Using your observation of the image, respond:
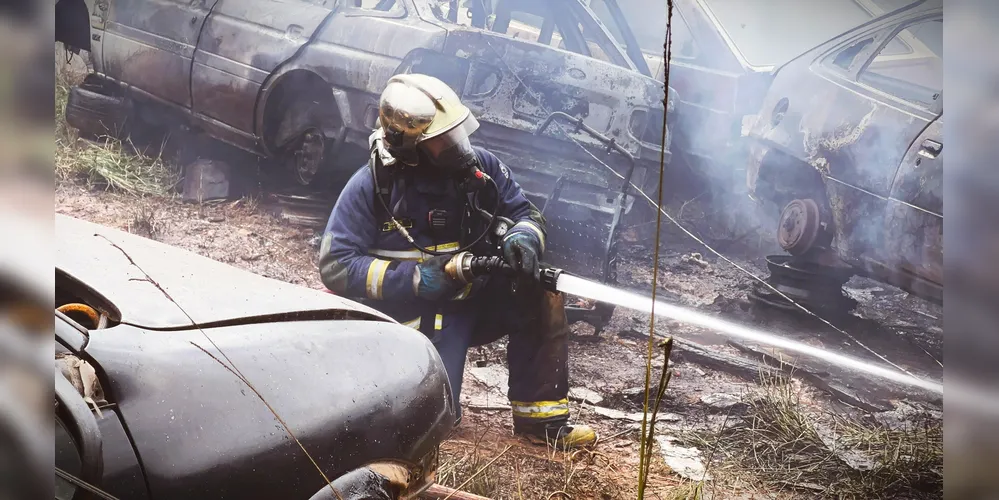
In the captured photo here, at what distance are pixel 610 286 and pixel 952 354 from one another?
101cm

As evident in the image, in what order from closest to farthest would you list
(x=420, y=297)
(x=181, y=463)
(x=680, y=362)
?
(x=181, y=463) → (x=420, y=297) → (x=680, y=362)

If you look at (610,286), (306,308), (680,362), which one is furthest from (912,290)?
(306,308)

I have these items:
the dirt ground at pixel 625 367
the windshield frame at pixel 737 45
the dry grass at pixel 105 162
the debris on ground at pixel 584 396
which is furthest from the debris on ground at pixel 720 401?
the dry grass at pixel 105 162

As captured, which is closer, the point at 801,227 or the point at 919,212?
the point at 919,212

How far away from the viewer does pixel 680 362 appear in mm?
2412

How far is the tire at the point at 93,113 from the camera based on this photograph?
2.43 m

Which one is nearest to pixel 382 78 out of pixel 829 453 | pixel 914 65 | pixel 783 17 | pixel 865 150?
pixel 783 17

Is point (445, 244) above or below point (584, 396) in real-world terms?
above

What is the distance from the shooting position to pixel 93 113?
245 cm

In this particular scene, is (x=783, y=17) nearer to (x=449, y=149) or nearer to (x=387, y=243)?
(x=449, y=149)

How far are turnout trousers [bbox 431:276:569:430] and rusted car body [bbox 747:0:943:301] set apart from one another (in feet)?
2.54

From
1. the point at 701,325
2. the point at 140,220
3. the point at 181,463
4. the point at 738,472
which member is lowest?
the point at 738,472

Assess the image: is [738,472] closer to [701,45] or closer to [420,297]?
[420,297]

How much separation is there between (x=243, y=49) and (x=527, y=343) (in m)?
1.31
